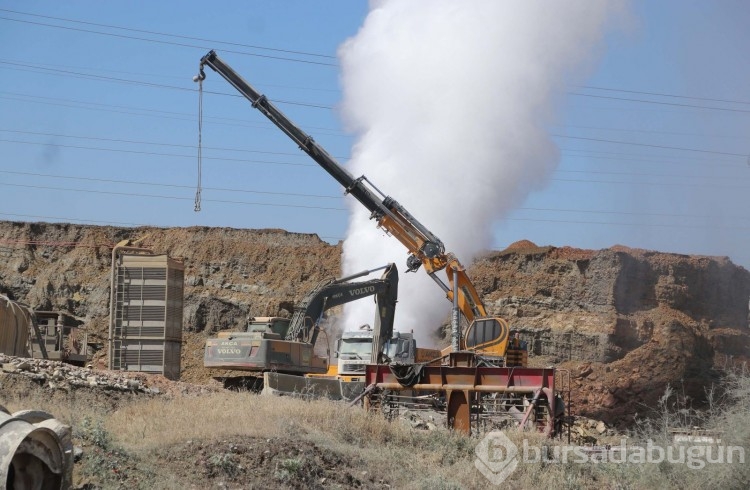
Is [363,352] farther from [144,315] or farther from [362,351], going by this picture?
Result: [144,315]

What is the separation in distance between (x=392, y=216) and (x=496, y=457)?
1805cm

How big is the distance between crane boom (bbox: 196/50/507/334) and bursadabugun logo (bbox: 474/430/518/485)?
Result: 15.7 meters

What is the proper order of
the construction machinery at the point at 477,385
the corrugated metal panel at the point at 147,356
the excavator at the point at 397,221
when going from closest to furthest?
the construction machinery at the point at 477,385 < the corrugated metal panel at the point at 147,356 < the excavator at the point at 397,221

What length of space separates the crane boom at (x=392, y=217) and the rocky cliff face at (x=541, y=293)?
8938 mm

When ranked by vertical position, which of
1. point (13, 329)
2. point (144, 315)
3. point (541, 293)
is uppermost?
point (541, 293)

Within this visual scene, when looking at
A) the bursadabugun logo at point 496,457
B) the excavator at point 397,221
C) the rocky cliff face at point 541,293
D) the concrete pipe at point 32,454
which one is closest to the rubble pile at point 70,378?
the bursadabugun logo at point 496,457

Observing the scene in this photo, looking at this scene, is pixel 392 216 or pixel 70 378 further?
pixel 392 216

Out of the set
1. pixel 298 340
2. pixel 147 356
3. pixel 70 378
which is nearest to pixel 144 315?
pixel 147 356

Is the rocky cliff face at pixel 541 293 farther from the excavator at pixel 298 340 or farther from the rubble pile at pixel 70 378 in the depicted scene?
A: the rubble pile at pixel 70 378

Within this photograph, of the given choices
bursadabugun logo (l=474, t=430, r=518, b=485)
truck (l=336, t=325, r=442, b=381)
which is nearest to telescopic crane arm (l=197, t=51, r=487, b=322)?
truck (l=336, t=325, r=442, b=381)

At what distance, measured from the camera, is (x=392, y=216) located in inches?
1325

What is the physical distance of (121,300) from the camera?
91.1ft

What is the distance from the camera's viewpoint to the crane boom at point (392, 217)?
33156 mm

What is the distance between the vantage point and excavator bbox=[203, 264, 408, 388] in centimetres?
2678
